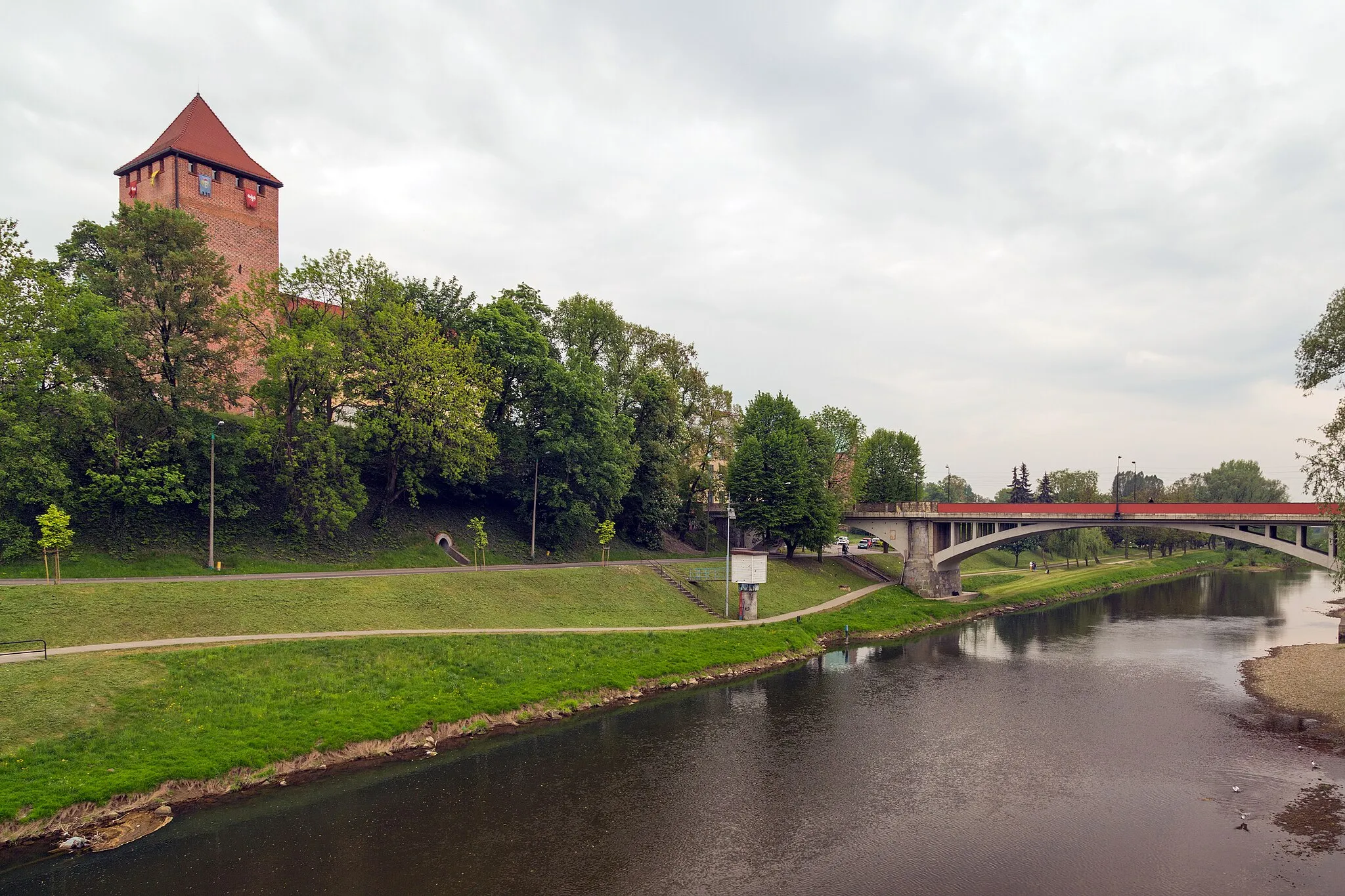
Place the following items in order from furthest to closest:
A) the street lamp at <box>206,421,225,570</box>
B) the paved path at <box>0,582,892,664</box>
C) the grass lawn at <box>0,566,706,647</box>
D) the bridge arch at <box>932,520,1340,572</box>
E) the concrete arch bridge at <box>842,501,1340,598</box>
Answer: the concrete arch bridge at <box>842,501,1340,598</box>
the bridge arch at <box>932,520,1340,572</box>
the street lamp at <box>206,421,225,570</box>
the grass lawn at <box>0,566,706,647</box>
the paved path at <box>0,582,892,664</box>

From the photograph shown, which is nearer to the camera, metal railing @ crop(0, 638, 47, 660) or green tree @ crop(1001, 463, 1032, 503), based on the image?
metal railing @ crop(0, 638, 47, 660)

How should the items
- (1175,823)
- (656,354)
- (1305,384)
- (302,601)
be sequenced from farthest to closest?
1. (656,354)
2. (302,601)
3. (1305,384)
4. (1175,823)

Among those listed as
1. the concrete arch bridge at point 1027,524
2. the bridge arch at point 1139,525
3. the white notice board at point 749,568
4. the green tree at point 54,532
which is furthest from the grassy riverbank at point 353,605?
the bridge arch at point 1139,525

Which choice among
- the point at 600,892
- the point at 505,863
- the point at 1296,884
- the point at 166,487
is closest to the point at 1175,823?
the point at 1296,884

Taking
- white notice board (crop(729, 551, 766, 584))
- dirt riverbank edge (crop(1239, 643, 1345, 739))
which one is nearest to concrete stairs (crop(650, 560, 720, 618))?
white notice board (crop(729, 551, 766, 584))

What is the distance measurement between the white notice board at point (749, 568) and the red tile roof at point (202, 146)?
54.4 m

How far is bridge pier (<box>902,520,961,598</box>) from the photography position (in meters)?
67.8

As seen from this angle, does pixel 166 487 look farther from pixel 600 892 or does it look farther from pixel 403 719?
pixel 600 892

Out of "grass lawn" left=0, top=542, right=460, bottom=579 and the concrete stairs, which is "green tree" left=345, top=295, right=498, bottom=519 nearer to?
"grass lawn" left=0, top=542, right=460, bottom=579

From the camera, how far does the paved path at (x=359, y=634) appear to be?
27.8 metres

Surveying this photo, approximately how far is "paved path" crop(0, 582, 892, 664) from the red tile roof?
1937 inches

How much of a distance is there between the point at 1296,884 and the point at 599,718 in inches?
884

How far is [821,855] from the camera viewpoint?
65.7 feet

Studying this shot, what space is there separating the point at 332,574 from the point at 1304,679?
5065 cm
